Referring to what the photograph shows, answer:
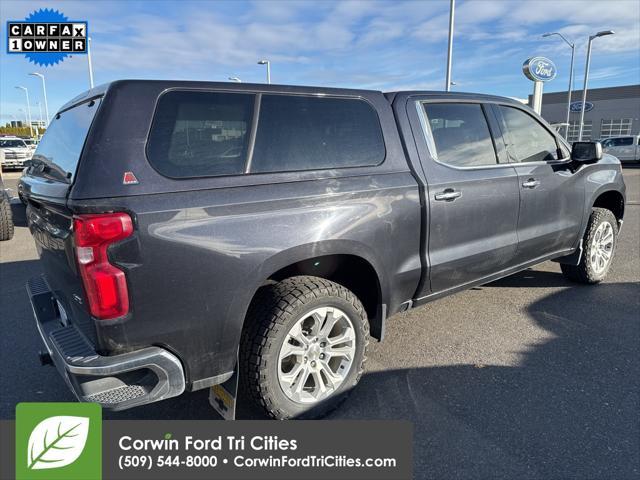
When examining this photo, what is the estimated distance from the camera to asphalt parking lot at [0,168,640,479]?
2.40 metres

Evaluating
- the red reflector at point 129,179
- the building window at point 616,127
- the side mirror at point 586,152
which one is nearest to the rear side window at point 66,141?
the red reflector at point 129,179

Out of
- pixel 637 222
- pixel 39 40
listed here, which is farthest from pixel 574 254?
pixel 39 40

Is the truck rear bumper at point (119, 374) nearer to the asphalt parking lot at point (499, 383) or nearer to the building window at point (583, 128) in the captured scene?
the asphalt parking lot at point (499, 383)

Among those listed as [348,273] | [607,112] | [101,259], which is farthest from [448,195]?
[607,112]

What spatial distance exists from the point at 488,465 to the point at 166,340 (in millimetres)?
1693

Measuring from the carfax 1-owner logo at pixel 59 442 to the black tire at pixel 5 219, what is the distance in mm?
6529

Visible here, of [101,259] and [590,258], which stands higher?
[101,259]

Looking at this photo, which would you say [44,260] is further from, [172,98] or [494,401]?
[494,401]

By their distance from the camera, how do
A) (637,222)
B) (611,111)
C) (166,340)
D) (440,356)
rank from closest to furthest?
(166,340) → (440,356) → (637,222) → (611,111)

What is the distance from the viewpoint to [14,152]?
23.3 metres

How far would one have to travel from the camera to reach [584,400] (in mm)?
2869

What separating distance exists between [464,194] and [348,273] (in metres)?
1.02

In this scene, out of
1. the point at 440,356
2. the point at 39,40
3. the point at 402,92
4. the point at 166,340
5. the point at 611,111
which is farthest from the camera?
the point at 611,111

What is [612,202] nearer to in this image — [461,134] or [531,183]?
[531,183]
